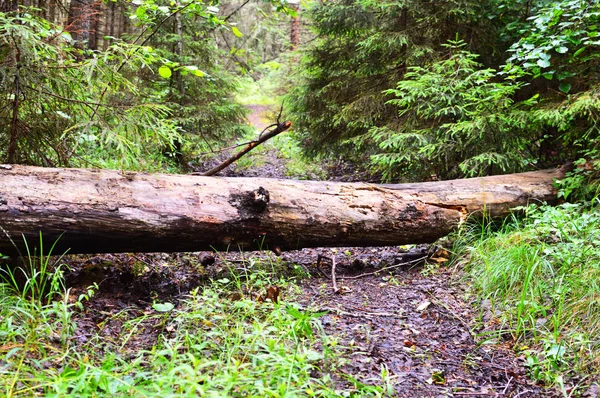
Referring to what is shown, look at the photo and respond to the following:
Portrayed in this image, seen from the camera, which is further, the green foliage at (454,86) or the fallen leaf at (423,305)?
the green foliage at (454,86)

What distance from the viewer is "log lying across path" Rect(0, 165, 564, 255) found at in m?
3.27

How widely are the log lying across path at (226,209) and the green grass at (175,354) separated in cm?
63

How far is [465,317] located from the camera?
3.45 m

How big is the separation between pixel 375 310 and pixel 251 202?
1593 millimetres

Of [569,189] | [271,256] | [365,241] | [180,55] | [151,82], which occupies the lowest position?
[271,256]

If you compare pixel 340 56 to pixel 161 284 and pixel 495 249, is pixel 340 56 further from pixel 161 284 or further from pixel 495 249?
pixel 161 284

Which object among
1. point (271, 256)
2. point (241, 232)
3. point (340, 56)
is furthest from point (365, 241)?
point (340, 56)

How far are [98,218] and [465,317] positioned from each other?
3281 mm

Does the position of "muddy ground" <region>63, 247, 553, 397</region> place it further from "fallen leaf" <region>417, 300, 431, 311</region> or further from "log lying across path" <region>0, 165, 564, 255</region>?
"log lying across path" <region>0, 165, 564, 255</region>

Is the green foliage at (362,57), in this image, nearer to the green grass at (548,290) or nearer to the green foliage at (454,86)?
the green foliage at (454,86)

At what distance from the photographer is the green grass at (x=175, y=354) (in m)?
1.90

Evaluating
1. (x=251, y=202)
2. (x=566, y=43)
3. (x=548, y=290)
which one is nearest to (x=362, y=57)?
(x=566, y=43)

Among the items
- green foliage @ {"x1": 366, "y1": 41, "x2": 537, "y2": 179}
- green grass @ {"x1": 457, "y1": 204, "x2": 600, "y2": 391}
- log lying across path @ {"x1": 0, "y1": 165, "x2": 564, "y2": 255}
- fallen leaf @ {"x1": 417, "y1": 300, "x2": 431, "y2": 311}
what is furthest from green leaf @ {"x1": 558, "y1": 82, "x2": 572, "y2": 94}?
fallen leaf @ {"x1": 417, "y1": 300, "x2": 431, "y2": 311}

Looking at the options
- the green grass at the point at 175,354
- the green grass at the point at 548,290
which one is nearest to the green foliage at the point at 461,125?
the green grass at the point at 548,290
